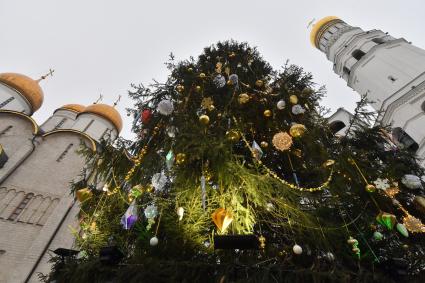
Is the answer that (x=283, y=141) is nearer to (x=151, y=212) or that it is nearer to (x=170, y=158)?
(x=170, y=158)

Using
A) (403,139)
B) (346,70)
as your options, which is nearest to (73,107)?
(346,70)

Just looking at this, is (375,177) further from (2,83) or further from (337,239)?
(2,83)

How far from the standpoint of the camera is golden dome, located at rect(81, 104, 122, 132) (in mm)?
23859

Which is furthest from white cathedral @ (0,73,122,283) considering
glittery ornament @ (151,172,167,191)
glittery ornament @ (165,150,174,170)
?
glittery ornament @ (165,150,174,170)

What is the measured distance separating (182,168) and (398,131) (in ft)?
67.6

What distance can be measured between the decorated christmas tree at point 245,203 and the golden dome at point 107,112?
1937 centimetres

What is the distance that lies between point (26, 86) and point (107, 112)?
697 cm

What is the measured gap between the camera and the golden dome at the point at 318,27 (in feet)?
105

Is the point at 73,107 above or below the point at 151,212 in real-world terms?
above

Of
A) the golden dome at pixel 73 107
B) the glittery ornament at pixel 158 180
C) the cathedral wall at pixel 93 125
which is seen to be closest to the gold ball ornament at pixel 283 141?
the glittery ornament at pixel 158 180

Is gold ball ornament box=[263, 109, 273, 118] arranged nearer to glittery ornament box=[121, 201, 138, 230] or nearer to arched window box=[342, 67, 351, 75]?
glittery ornament box=[121, 201, 138, 230]

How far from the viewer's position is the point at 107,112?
2423 cm

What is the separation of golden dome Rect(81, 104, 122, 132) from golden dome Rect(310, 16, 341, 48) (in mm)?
25045

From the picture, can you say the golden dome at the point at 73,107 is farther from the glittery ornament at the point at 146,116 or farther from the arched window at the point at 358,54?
the arched window at the point at 358,54
